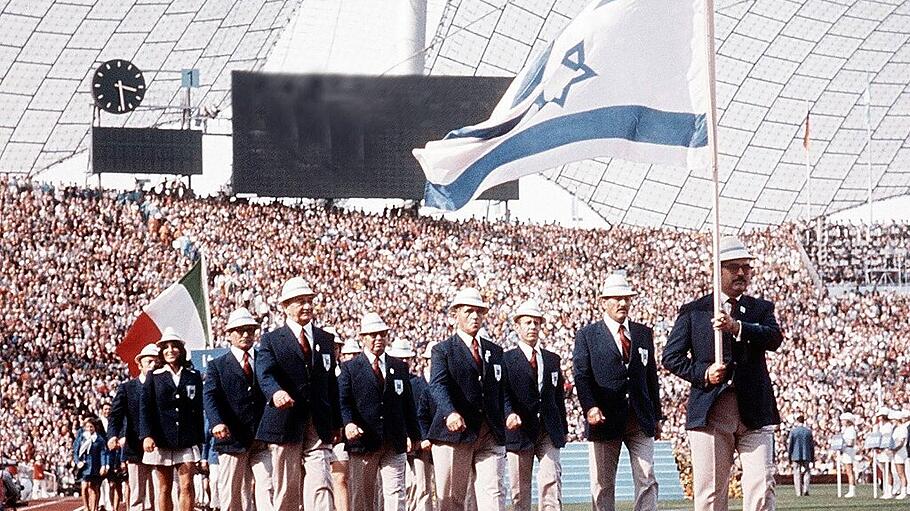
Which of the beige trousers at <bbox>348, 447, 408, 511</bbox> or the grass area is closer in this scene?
the beige trousers at <bbox>348, 447, 408, 511</bbox>

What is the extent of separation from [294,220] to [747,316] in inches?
1597

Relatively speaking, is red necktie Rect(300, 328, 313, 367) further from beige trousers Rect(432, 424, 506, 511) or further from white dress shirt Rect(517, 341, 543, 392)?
white dress shirt Rect(517, 341, 543, 392)

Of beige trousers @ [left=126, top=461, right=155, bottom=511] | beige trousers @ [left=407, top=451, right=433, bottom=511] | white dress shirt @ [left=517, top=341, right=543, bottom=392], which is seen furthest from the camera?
beige trousers @ [left=407, top=451, right=433, bottom=511]

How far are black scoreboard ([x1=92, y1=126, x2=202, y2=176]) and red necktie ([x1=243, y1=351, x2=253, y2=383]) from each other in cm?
4062

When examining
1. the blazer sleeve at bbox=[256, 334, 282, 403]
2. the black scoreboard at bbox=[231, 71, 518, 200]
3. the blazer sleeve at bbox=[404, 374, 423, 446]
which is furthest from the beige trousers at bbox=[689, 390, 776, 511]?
the black scoreboard at bbox=[231, 71, 518, 200]

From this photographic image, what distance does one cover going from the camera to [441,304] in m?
46.6

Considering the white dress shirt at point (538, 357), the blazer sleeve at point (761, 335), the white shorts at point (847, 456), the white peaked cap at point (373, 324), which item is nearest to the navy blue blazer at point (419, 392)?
the white peaked cap at point (373, 324)

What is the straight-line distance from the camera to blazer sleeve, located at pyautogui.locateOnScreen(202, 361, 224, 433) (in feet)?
50.1

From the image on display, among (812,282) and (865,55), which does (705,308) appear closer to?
(812,282)

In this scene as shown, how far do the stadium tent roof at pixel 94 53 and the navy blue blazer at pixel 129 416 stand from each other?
1599 inches

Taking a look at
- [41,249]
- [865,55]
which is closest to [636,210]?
[865,55]

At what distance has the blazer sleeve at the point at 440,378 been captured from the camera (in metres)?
14.9

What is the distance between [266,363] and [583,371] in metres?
2.50

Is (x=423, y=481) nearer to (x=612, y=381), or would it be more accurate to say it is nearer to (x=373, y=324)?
(x=373, y=324)
